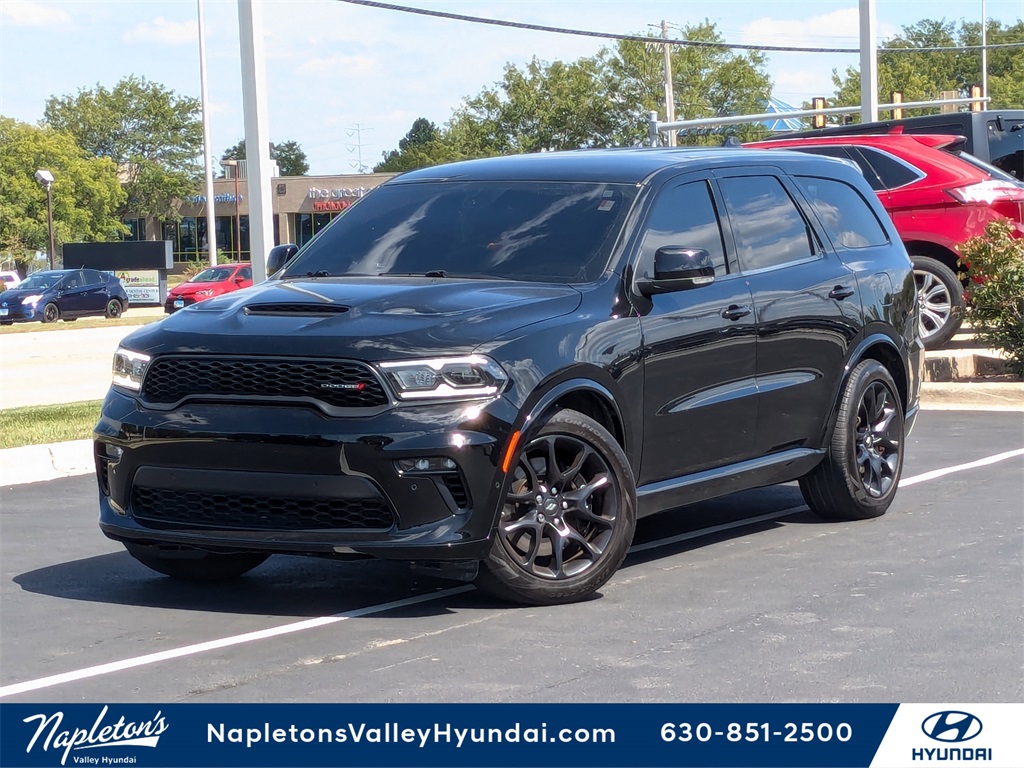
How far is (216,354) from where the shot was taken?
5859 mm

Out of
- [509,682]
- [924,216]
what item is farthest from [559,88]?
[509,682]

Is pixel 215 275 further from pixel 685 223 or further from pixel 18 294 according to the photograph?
pixel 685 223

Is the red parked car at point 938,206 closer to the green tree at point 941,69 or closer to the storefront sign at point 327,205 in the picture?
the green tree at point 941,69

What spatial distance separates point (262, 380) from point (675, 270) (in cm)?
184

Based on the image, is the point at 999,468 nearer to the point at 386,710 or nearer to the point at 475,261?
the point at 475,261

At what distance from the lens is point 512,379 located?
5.79 metres

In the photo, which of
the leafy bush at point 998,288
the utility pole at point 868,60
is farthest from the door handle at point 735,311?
the utility pole at point 868,60

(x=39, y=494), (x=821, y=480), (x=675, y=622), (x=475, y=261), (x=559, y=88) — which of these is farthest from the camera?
(x=559, y=88)

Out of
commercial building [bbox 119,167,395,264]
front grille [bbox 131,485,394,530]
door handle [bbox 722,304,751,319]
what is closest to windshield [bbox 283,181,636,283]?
door handle [bbox 722,304,751,319]

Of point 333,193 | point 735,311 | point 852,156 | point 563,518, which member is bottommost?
point 563,518

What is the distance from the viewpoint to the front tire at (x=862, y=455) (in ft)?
25.6

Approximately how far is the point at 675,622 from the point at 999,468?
454 cm

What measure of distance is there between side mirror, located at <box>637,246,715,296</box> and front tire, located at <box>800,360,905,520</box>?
1597 millimetres

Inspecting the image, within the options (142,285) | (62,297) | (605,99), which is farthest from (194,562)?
(605,99)
